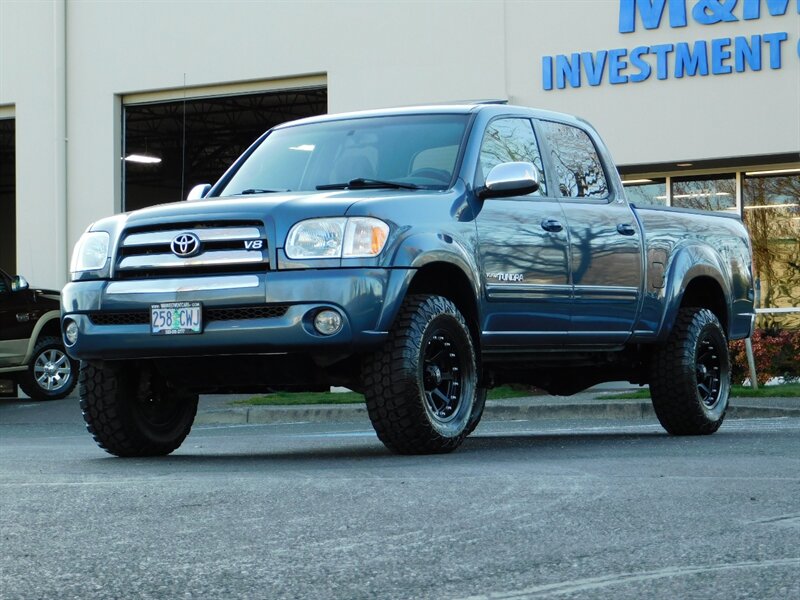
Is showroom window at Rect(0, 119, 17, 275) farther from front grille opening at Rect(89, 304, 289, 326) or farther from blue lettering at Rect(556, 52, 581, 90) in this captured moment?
front grille opening at Rect(89, 304, 289, 326)

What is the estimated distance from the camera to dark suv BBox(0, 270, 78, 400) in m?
19.5

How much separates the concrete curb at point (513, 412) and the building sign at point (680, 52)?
18.7 ft

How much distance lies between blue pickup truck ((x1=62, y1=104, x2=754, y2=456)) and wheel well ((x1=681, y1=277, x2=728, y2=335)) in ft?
1.04

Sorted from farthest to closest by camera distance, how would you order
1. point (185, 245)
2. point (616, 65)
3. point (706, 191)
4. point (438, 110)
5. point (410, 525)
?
point (706, 191) < point (616, 65) < point (438, 110) < point (185, 245) < point (410, 525)

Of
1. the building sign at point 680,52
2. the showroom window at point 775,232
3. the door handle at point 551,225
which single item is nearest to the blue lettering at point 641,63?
the building sign at point 680,52

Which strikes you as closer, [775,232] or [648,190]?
[775,232]

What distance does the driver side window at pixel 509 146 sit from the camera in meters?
8.96

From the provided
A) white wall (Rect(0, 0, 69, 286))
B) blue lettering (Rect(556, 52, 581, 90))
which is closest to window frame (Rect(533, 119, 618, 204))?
blue lettering (Rect(556, 52, 581, 90))

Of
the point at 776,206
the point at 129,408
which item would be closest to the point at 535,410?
the point at 776,206

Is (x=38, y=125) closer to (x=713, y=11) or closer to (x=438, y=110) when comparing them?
(x=713, y=11)

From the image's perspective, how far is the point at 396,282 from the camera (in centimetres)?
781

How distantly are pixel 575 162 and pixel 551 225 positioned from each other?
3.24 ft

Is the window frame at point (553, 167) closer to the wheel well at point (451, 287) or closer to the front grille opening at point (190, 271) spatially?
the wheel well at point (451, 287)

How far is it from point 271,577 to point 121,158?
826 inches
